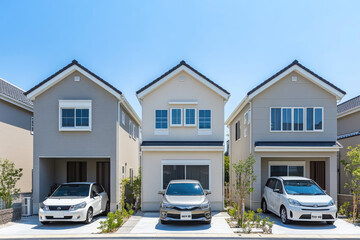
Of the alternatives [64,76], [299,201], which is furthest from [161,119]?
[299,201]

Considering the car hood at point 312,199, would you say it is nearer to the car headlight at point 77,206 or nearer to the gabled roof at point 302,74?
the gabled roof at point 302,74

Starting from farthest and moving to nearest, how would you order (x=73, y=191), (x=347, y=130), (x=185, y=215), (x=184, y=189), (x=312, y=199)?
(x=347, y=130)
(x=73, y=191)
(x=184, y=189)
(x=312, y=199)
(x=185, y=215)

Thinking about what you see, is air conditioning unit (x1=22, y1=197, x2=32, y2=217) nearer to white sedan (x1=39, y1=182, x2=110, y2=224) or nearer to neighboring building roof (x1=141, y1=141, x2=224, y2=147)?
white sedan (x1=39, y1=182, x2=110, y2=224)

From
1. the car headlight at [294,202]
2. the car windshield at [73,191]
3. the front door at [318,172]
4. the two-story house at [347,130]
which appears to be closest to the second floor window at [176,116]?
the car windshield at [73,191]

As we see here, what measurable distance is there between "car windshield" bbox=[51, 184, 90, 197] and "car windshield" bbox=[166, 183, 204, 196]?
3.40 meters

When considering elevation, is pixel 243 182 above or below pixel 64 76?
below

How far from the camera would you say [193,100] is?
1622cm

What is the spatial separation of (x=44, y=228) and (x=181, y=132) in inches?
291

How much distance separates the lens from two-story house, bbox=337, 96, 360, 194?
18.3 m

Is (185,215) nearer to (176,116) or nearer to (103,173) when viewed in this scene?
(176,116)

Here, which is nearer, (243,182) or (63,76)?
(243,182)

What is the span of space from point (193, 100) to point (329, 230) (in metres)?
8.20

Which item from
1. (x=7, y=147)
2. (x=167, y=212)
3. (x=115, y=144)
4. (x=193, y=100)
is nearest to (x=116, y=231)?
(x=167, y=212)

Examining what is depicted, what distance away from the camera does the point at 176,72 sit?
16.1 meters
